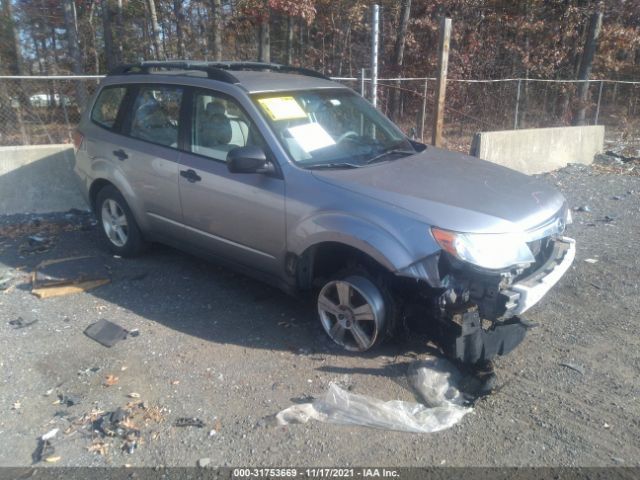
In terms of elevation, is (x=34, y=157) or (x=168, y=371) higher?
(x=34, y=157)

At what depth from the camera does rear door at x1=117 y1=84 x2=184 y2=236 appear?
491 centimetres

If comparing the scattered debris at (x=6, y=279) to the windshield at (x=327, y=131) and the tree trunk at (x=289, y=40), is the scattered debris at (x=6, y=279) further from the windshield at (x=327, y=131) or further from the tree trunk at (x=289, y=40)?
the tree trunk at (x=289, y=40)

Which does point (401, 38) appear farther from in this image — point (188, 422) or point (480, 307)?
point (188, 422)

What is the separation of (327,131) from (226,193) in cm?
95

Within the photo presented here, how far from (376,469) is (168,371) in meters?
1.64

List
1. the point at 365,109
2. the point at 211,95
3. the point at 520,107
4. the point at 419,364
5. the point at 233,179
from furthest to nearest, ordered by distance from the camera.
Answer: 1. the point at 520,107
2. the point at 365,109
3. the point at 211,95
4. the point at 233,179
5. the point at 419,364

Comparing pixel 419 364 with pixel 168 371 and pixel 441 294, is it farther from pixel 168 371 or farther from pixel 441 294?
pixel 168 371

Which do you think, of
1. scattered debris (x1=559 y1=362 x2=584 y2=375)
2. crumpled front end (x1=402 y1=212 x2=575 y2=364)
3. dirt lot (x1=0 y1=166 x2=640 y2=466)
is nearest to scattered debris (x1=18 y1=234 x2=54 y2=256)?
dirt lot (x1=0 y1=166 x2=640 y2=466)

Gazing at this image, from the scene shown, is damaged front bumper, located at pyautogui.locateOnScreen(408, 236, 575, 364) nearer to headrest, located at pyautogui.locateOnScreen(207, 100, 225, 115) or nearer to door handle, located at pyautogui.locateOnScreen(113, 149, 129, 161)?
headrest, located at pyautogui.locateOnScreen(207, 100, 225, 115)

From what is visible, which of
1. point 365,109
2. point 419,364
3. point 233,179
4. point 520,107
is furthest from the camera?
point 520,107

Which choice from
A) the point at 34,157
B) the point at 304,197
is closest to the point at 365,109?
the point at 304,197

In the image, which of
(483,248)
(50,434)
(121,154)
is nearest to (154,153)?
(121,154)

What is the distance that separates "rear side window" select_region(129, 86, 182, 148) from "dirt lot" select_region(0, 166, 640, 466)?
4.34 feet

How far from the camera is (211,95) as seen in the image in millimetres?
4672
